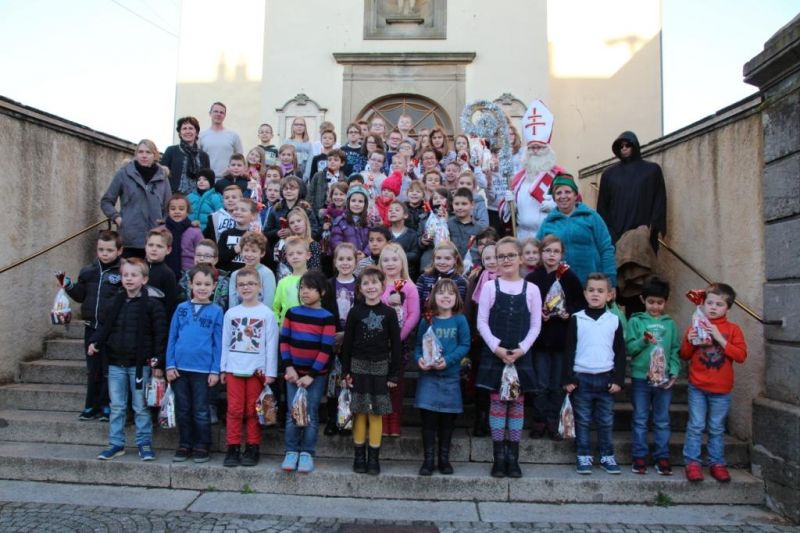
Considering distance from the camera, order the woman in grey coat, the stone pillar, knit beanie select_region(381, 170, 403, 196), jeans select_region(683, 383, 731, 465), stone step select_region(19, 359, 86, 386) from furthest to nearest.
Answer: knit beanie select_region(381, 170, 403, 196) → the woman in grey coat → stone step select_region(19, 359, 86, 386) → jeans select_region(683, 383, 731, 465) → the stone pillar

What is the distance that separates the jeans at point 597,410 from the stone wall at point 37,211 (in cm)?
529

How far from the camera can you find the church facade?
12.5 meters

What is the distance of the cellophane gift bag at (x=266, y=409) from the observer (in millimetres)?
4684

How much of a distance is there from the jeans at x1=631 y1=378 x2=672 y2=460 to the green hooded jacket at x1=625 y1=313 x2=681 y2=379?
122mm

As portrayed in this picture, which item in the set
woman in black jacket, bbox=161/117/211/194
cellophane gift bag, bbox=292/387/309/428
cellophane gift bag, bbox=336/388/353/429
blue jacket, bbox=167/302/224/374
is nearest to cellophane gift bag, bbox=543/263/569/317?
cellophane gift bag, bbox=336/388/353/429

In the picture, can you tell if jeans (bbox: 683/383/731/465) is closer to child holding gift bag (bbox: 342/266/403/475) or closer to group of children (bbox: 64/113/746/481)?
group of children (bbox: 64/113/746/481)

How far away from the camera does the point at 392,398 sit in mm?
4879

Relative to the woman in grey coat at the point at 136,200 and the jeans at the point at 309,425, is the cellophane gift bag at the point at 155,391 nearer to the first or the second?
the jeans at the point at 309,425

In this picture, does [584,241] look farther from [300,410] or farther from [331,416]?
[300,410]

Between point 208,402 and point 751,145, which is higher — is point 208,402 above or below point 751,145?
below

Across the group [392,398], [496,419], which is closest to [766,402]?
[496,419]

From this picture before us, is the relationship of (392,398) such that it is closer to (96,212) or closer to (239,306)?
(239,306)

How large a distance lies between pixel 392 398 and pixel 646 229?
3064 millimetres

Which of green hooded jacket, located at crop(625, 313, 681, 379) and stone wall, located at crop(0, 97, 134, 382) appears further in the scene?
stone wall, located at crop(0, 97, 134, 382)
